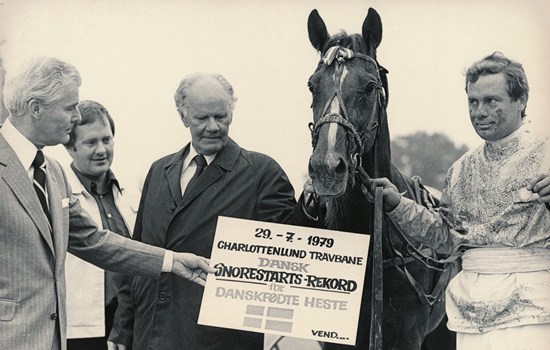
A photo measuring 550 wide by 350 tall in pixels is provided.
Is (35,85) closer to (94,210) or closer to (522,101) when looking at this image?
(94,210)

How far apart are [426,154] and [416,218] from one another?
100 centimetres

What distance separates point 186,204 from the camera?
434 centimetres

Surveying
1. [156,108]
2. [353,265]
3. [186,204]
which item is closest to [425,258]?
[353,265]

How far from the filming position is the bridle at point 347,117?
3.73 m

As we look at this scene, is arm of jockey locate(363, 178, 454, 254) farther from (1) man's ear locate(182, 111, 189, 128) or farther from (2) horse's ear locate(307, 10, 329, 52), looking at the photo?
(1) man's ear locate(182, 111, 189, 128)

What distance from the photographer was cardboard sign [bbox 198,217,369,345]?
406 centimetres

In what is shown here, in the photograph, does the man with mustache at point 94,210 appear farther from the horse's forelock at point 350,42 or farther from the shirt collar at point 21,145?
the horse's forelock at point 350,42

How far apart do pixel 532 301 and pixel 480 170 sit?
643mm

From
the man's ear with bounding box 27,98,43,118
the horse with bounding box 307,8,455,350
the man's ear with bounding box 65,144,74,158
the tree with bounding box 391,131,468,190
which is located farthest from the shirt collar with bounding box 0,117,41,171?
the tree with bounding box 391,131,468,190

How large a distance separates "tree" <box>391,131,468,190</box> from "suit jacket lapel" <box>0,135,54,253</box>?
2.07 meters

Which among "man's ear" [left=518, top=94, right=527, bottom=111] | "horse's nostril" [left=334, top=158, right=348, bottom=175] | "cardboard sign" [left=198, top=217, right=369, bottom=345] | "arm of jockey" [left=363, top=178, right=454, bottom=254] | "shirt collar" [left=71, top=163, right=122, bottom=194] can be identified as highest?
"man's ear" [left=518, top=94, right=527, bottom=111]

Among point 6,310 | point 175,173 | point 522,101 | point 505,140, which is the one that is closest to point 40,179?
point 6,310

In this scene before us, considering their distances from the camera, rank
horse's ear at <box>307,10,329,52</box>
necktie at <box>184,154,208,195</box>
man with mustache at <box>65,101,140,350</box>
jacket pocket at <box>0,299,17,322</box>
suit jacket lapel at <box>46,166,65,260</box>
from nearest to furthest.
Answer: jacket pocket at <box>0,299,17,322</box> → suit jacket lapel at <box>46,166,65,260</box> → horse's ear at <box>307,10,329,52</box> → necktie at <box>184,154,208,195</box> → man with mustache at <box>65,101,140,350</box>

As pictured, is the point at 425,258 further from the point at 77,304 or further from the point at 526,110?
the point at 77,304
